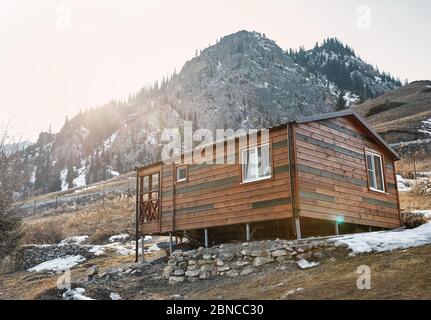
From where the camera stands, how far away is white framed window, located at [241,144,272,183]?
55.3 feet

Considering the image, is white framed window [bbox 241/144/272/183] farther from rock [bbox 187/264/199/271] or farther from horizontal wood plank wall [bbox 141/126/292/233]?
rock [bbox 187/264/199/271]

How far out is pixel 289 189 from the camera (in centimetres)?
1566

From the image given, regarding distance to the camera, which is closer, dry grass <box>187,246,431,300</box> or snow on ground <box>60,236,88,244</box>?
dry grass <box>187,246,431,300</box>

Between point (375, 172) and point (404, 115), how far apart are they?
46.1 metres

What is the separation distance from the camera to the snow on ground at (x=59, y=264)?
76.1 ft

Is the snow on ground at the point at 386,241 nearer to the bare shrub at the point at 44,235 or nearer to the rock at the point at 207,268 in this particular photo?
the rock at the point at 207,268

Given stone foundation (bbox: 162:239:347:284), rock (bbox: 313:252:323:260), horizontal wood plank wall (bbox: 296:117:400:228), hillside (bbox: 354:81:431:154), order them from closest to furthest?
rock (bbox: 313:252:323:260), stone foundation (bbox: 162:239:347:284), horizontal wood plank wall (bbox: 296:117:400:228), hillside (bbox: 354:81:431:154)

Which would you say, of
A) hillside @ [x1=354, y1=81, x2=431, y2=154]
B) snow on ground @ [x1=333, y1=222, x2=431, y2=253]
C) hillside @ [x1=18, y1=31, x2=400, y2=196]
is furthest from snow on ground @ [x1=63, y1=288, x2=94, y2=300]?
hillside @ [x1=18, y1=31, x2=400, y2=196]

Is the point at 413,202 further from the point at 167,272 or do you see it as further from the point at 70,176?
the point at 70,176

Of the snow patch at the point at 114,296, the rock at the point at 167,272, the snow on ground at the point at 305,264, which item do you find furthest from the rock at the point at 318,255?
the snow patch at the point at 114,296

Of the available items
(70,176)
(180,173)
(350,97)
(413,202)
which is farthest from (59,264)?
(350,97)

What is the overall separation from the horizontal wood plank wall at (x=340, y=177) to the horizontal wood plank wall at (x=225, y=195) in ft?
2.16

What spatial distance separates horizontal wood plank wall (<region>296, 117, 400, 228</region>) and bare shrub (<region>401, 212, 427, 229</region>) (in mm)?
426
